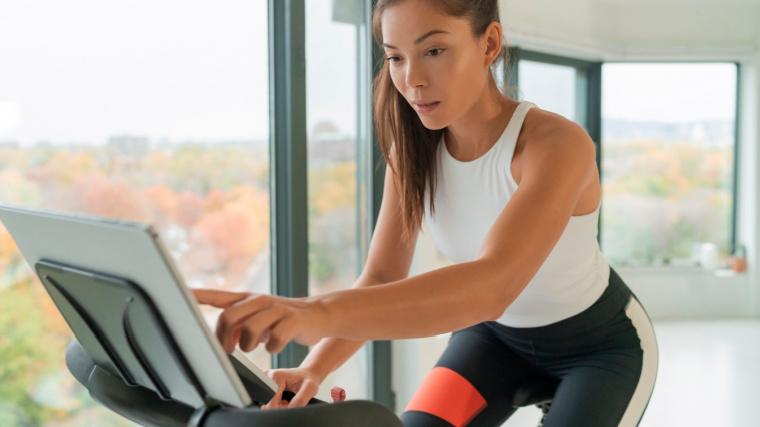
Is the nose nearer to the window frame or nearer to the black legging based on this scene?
the black legging

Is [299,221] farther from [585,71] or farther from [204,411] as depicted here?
[585,71]

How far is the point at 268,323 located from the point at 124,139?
1.35 meters

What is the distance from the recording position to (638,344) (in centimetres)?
133

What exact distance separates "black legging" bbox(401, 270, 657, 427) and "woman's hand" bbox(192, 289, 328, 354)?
696 mm

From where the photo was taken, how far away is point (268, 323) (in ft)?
2.21

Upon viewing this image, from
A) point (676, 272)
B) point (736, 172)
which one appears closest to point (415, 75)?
point (676, 272)

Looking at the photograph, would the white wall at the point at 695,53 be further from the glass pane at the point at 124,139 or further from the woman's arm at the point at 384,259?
the woman's arm at the point at 384,259

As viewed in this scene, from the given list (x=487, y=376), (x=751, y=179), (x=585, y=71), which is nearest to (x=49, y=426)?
(x=487, y=376)

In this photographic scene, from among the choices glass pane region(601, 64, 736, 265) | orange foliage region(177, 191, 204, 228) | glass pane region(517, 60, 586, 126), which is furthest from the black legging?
glass pane region(601, 64, 736, 265)

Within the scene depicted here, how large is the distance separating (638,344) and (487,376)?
319mm

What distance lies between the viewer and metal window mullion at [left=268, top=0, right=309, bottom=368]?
2217 mm

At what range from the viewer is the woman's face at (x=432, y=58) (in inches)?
43.7

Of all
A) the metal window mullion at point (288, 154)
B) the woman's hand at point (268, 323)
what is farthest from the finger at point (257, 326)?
the metal window mullion at point (288, 154)

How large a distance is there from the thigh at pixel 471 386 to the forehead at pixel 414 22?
2.29 ft
